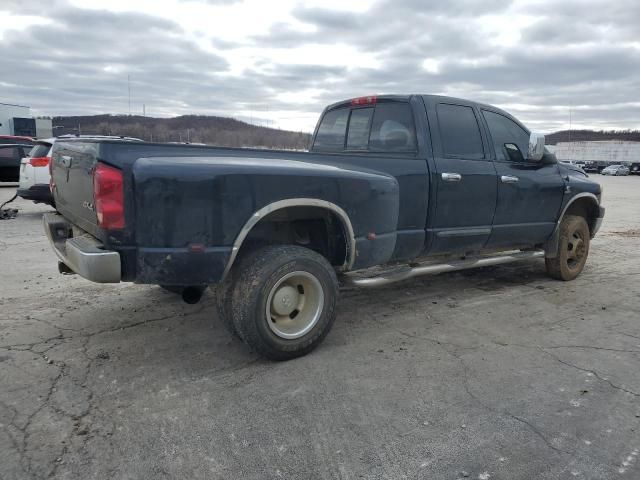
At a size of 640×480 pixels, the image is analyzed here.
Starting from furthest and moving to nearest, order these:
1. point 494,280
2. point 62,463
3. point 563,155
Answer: point 563,155 → point 494,280 → point 62,463

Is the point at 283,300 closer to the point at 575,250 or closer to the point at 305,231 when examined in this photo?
the point at 305,231

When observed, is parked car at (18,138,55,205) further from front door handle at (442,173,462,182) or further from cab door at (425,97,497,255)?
front door handle at (442,173,462,182)

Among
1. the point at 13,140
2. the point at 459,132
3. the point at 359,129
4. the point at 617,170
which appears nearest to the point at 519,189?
the point at 459,132

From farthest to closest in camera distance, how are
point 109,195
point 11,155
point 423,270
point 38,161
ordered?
point 11,155 < point 38,161 < point 423,270 < point 109,195

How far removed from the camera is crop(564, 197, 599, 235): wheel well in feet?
20.8

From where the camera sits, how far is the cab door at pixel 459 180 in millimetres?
4738

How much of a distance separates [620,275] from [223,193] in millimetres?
5601

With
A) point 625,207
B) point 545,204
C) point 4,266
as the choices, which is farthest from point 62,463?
point 625,207

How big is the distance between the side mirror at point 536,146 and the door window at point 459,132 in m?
0.60

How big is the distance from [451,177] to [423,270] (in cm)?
89

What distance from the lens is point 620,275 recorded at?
6602 mm

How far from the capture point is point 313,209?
152 inches

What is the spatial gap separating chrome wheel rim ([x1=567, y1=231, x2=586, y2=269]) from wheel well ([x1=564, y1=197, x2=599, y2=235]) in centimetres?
30

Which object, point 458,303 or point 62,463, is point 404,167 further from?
point 62,463
